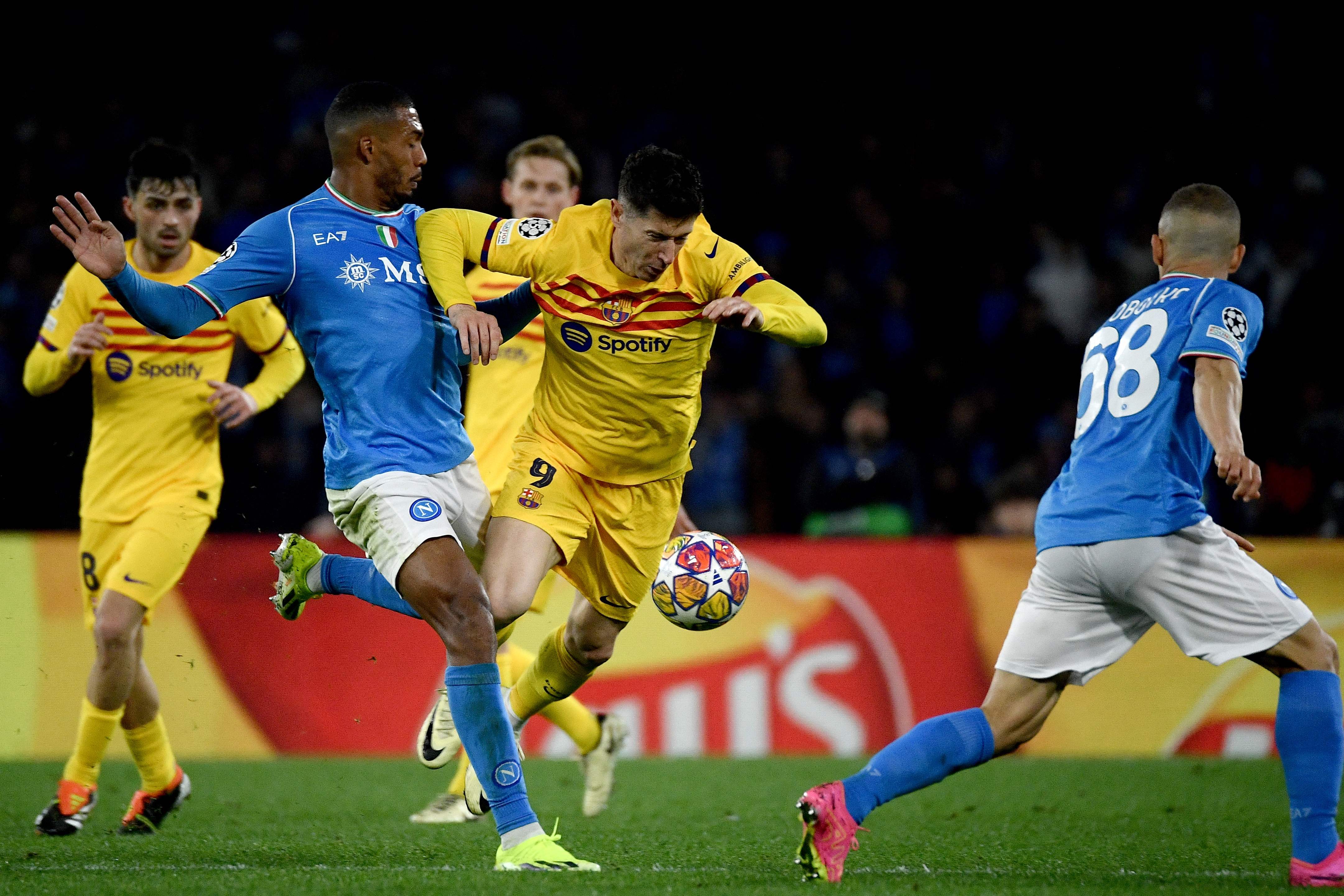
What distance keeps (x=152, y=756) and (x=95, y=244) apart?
256cm

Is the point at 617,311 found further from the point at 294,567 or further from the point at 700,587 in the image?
the point at 294,567

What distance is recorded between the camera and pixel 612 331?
5219mm

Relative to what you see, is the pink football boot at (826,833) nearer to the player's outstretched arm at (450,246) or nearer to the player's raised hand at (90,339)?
the player's outstretched arm at (450,246)

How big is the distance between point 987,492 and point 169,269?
282 inches

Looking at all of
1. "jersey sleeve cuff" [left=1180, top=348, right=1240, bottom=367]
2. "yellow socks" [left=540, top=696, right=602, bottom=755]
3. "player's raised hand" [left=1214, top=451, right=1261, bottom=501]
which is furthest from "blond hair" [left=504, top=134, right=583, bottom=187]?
"player's raised hand" [left=1214, top=451, right=1261, bottom=501]

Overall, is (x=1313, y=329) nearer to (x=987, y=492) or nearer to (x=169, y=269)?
(x=987, y=492)

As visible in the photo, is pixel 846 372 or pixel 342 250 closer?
pixel 342 250

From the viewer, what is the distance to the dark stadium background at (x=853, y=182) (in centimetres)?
1129

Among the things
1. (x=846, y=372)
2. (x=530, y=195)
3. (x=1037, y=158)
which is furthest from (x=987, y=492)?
(x=530, y=195)

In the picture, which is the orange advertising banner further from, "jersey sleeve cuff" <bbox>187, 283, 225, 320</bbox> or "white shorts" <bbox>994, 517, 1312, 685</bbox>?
"white shorts" <bbox>994, 517, 1312, 685</bbox>

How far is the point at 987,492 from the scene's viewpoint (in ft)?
38.2

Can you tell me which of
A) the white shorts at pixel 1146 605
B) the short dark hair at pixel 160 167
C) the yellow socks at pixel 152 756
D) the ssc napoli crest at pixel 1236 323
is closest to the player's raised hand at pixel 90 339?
the short dark hair at pixel 160 167

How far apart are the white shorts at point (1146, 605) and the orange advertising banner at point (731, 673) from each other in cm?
463

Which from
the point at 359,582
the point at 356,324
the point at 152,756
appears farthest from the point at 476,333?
the point at 152,756
